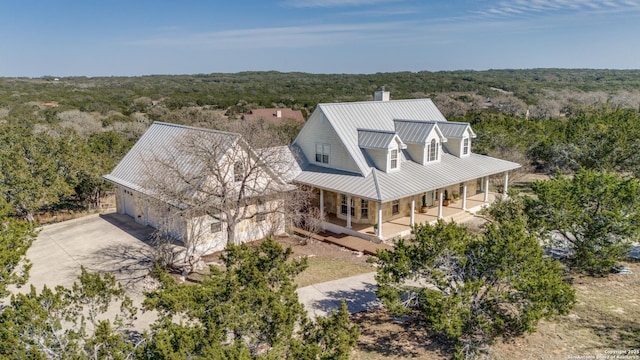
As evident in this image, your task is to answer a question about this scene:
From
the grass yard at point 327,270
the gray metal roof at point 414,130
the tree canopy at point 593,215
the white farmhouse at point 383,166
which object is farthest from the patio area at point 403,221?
the tree canopy at point 593,215

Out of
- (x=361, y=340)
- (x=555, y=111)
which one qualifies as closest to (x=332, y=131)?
(x=361, y=340)

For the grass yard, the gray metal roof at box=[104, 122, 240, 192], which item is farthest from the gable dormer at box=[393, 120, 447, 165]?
the gray metal roof at box=[104, 122, 240, 192]

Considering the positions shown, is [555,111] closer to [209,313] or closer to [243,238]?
[243,238]

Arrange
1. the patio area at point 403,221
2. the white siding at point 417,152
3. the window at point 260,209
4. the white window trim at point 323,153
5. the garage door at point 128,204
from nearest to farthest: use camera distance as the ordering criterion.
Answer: the window at point 260,209 < the patio area at point 403,221 < the garage door at point 128,204 < the white window trim at point 323,153 < the white siding at point 417,152

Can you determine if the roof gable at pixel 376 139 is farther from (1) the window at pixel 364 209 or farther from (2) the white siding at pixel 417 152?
(1) the window at pixel 364 209

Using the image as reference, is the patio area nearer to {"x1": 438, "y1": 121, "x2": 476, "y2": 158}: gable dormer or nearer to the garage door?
{"x1": 438, "y1": 121, "x2": 476, "y2": 158}: gable dormer

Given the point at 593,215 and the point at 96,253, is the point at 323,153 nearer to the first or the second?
the point at 96,253

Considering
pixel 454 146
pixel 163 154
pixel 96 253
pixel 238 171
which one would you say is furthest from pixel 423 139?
pixel 96 253
